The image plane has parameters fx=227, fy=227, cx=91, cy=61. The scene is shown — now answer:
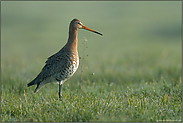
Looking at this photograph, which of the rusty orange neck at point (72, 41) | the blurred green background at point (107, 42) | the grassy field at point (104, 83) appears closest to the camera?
the grassy field at point (104, 83)

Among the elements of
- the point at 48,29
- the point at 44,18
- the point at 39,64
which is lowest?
the point at 39,64

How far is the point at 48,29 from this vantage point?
24266 mm

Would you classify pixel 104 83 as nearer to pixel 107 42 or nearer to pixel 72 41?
pixel 72 41

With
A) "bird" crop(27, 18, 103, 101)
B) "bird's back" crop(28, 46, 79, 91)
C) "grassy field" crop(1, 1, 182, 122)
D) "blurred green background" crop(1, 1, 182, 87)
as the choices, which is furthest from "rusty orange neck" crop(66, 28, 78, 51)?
"blurred green background" crop(1, 1, 182, 87)

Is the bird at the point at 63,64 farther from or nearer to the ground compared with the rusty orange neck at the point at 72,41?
nearer to the ground

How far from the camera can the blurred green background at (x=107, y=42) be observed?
30.2 ft

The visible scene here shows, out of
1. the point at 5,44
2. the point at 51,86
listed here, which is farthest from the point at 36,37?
the point at 51,86

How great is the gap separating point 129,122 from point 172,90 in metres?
2.18

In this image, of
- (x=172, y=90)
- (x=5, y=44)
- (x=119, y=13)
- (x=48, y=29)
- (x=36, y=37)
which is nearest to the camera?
(x=172, y=90)

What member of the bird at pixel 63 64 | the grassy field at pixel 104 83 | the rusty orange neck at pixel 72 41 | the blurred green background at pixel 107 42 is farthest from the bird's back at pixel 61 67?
the blurred green background at pixel 107 42

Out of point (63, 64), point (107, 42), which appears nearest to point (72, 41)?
point (63, 64)

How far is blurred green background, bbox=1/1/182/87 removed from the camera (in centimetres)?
919

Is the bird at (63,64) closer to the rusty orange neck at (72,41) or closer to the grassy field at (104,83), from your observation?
the rusty orange neck at (72,41)

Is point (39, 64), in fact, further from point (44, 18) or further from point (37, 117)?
point (44, 18)
